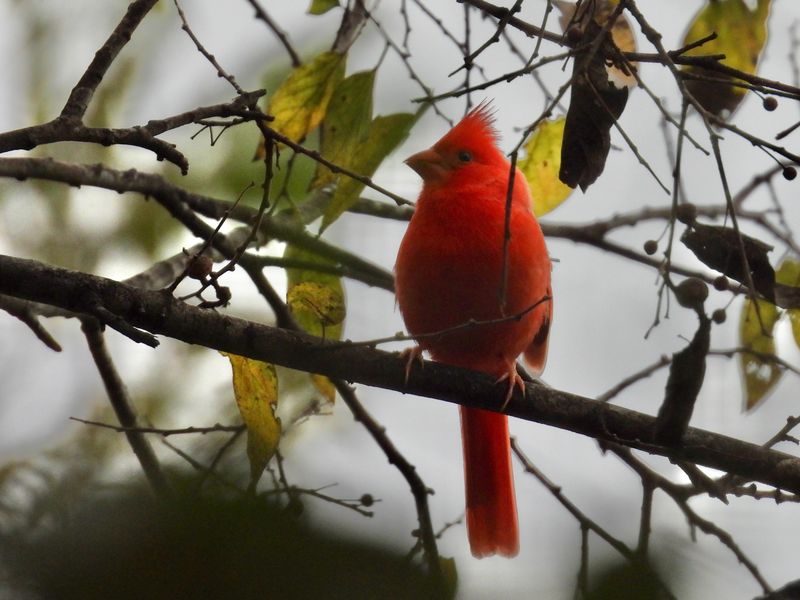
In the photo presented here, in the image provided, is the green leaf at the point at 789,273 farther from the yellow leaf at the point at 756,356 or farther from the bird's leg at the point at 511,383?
the bird's leg at the point at 511,383

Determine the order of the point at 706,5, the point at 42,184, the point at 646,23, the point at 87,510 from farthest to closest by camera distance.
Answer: the point at 42,184 → the point at 706,5 → the point at 646,23 → the point at 87,510

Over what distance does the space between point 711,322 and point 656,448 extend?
28.6 inches

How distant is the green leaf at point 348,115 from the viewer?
3520 mm

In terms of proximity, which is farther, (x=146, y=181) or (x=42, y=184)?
(x=42, y=184)

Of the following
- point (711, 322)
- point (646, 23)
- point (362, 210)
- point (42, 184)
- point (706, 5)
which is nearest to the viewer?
point (711, 322)

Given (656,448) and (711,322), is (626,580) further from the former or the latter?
(656,448)

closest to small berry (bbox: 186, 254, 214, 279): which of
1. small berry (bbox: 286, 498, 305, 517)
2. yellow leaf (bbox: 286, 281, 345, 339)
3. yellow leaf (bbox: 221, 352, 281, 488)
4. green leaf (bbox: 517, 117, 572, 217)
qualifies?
yellow leaf (bbox: 221, 352, 281, 488)

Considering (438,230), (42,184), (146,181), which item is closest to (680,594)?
(438,230)

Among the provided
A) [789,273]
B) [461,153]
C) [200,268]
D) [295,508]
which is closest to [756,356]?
[789,273]

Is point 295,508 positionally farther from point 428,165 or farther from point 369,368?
point 428,165

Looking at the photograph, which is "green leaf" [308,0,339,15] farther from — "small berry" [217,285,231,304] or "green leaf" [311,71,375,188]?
"small berry" [217,285,231,304]

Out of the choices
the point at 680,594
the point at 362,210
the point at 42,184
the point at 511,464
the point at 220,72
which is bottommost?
the point at 680,594

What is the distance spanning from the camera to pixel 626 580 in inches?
34.8

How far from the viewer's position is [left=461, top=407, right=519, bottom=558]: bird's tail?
4.33m
